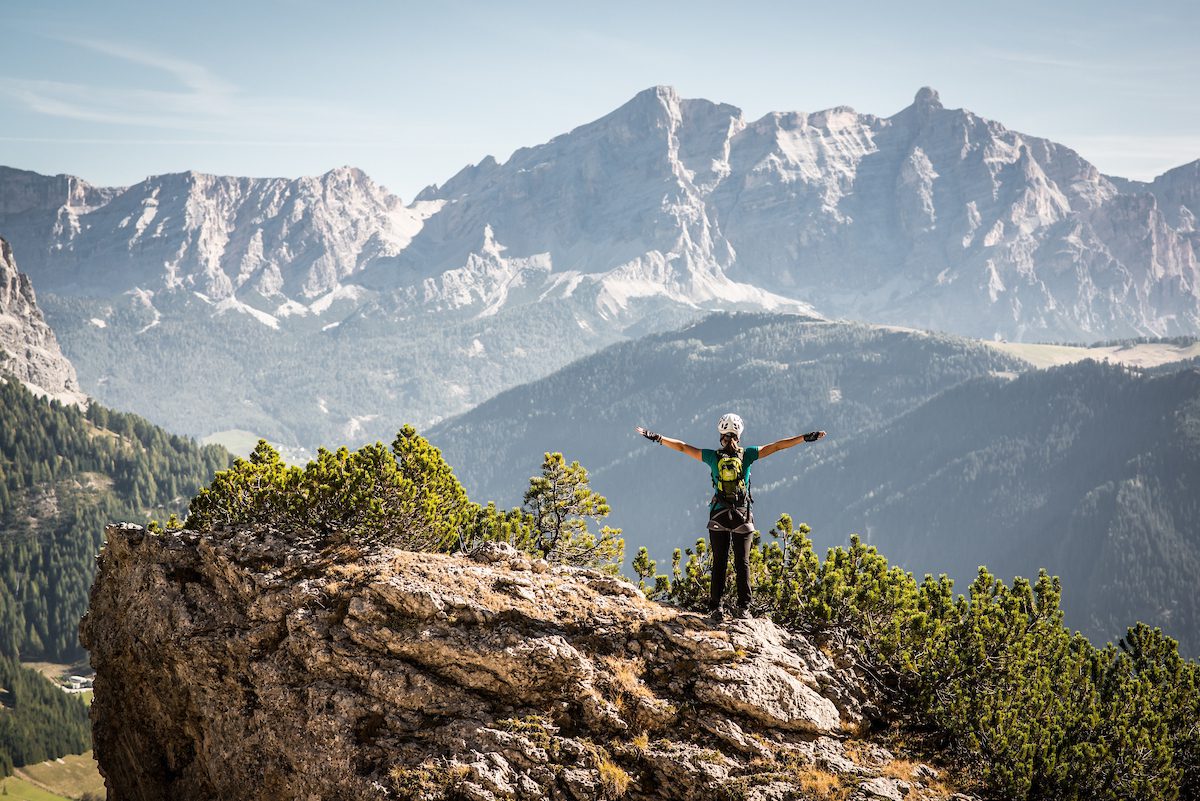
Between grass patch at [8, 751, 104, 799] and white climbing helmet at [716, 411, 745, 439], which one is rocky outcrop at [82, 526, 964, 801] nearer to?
white climbing helmet at [716, 411, 745, 439]

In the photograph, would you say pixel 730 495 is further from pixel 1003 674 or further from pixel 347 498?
pixel 347 498

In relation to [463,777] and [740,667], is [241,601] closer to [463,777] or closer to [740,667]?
[463,777]

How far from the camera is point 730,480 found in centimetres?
2639

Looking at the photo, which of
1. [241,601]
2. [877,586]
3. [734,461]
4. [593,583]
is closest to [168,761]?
[241,601]

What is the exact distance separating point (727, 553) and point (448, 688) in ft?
26.9

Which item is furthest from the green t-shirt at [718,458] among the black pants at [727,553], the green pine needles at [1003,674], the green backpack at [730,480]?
the green pine needles at [1003,674]

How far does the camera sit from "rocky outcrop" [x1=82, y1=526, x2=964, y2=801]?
77.4 ft

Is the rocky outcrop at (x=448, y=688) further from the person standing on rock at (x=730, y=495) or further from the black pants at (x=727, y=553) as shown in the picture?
the person standing on rock at (x=730, y=495)

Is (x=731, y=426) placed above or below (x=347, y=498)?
above

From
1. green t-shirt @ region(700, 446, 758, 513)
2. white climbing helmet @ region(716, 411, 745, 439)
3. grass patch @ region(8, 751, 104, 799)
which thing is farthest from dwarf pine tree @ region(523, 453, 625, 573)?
grass patch @ region(8, 751, 104, 799)

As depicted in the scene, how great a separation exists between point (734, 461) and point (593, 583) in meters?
5.98

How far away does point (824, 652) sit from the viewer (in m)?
28.9

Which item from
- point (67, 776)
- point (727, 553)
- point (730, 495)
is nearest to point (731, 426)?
point (730, 495)

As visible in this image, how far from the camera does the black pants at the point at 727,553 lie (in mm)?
26719
